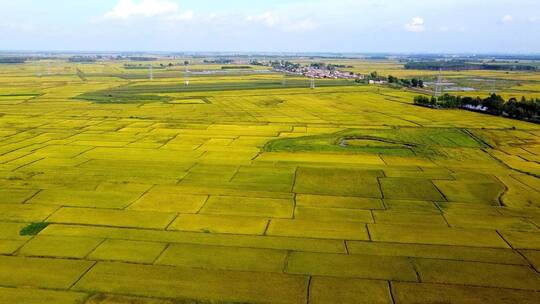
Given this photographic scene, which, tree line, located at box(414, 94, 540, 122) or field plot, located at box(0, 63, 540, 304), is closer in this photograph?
field plot, located at box(0, 63, 540, 304)

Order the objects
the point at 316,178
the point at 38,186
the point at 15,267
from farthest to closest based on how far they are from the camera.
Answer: the point at 316,178 → the point at 38,186 → the point at 15,267

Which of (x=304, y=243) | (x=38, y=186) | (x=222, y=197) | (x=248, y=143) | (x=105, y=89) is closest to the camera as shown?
(x=304, y=243)

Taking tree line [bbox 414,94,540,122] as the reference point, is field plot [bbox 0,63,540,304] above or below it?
below

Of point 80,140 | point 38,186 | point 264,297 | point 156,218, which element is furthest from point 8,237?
point 80,140

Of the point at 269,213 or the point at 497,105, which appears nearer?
the point at 269,213

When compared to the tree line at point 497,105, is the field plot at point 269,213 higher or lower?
lower

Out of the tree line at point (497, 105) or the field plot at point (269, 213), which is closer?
the field plot at point (269, 213)

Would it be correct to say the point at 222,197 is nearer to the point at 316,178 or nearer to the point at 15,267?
the point at 316,178

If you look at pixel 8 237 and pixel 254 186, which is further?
pixel 254 186
